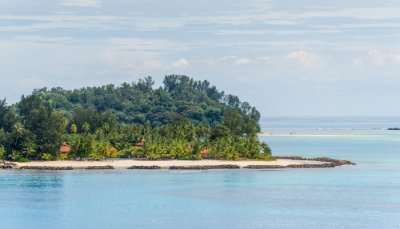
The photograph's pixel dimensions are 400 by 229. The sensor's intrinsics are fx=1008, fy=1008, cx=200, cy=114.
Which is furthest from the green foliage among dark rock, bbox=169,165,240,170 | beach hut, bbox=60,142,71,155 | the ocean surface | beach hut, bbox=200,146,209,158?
beach hut, bbox=200,146,209,158

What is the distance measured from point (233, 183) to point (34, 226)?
25.0m

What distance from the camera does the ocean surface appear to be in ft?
175

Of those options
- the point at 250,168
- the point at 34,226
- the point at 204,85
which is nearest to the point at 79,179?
the point at 250,168

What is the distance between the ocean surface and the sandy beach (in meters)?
3.06

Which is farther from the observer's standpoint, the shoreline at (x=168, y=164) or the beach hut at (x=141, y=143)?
the beach hut at (x=141, y=143)

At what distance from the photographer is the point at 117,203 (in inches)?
2432

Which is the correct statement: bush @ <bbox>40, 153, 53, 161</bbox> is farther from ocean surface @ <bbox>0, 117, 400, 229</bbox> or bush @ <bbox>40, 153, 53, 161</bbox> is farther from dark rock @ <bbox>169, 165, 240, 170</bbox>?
dark rock @ <bbox>169, 165, 240, 170</bbox>

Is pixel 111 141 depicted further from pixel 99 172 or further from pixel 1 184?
pixel 1 184

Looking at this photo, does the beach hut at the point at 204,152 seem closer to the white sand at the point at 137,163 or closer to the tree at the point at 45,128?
the white sand at the point at 137,163

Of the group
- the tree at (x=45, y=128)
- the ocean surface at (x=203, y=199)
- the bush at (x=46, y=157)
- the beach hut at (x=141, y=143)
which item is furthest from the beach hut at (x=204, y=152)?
the bush at (x=46, y=157)

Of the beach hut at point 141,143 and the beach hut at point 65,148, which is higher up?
the beach hut at point 141,143

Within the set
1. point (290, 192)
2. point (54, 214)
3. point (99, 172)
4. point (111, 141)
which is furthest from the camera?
point (111, 141)

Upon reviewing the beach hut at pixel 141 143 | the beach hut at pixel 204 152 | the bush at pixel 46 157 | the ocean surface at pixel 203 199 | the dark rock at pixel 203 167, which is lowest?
the ocean surface at pixel 203 199

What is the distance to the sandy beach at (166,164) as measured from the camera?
8550 cm
